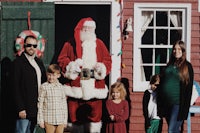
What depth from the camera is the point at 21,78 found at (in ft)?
22.8

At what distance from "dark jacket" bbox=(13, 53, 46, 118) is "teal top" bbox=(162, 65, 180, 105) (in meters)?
1.84

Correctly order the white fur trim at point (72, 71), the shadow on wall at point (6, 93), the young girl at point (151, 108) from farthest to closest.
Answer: the shadow on wall at point (6, 93)
the white fur trim at point (72, 71)
the young girl at point (151, 108)

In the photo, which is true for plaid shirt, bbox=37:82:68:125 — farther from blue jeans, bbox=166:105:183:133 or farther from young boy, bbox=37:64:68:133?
blue jeans, bbox=166:105:183:133

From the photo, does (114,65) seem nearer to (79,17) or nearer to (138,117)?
(138,117)

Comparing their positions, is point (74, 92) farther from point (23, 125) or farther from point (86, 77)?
point (23, 125)

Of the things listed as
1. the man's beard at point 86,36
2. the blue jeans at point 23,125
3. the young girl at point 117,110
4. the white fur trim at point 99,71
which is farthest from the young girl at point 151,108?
the blue jeans at point 23,125

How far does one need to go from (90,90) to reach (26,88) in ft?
4.79

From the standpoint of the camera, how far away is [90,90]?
8109mm

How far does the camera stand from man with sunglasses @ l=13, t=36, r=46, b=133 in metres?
6.89

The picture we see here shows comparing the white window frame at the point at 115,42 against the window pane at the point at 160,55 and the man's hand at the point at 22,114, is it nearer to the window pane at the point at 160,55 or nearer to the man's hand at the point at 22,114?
the window pane at the point at 160,55

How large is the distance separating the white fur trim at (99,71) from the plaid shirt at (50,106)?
1.22 meters

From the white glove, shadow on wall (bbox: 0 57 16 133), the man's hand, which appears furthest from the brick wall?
the man's hand

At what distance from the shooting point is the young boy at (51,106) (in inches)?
273

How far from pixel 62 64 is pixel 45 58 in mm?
549
